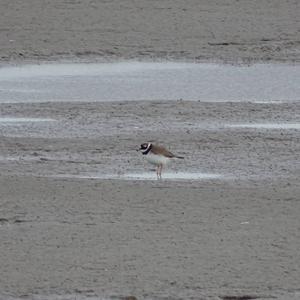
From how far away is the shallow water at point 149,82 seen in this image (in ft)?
50.5

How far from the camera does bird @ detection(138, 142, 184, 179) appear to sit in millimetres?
11711

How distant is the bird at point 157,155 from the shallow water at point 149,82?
3.30 metres

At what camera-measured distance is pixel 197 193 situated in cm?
1105

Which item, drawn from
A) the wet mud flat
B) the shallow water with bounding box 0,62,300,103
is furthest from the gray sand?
the shallow water with bounding box 0,62,300,103

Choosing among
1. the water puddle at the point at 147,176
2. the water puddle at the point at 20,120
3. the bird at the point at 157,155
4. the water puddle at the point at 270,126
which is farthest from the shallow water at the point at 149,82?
the water puddle at the point at 147,176

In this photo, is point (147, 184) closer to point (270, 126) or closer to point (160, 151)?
point (160, 151)

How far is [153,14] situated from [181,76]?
298 centimetres

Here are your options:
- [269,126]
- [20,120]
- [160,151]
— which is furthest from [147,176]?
[20,120]

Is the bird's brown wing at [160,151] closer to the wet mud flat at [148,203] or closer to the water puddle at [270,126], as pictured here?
the wet mud flat at [148,203]

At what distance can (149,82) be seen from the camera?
16.1 m

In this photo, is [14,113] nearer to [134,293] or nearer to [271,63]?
[271,63]

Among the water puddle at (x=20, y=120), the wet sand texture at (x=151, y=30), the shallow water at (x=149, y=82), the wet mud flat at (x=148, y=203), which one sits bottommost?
the wet mud flat at (x=148, y=203)

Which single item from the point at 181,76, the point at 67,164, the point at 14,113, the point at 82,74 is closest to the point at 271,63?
the point at 181,76

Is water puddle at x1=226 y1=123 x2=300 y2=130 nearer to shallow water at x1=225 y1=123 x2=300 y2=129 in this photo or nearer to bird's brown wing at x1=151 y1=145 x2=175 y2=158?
shallow water at x1=225 y1=123 x2=300 y2=129
